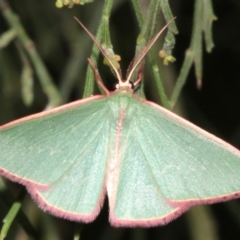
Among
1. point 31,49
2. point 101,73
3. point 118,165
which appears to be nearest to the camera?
point 118,165

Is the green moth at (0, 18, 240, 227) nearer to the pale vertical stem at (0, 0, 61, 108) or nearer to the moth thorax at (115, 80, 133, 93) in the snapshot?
the moth thorax at (115, 80, 133, 93)

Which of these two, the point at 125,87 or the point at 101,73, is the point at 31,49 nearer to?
the point at 125,87

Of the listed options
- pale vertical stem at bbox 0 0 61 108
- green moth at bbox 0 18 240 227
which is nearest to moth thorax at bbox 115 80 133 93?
green moth at bbox 0 18 240 227

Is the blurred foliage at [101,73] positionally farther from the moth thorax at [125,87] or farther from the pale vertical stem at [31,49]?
the moth thorax at [125,87]

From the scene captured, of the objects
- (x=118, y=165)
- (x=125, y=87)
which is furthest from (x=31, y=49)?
(x=118, y=165)

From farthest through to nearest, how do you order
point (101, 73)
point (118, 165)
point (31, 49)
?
1. point (101, 73)
2. point (31, 49)
3. point (118, 165)

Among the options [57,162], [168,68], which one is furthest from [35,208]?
[57,162]

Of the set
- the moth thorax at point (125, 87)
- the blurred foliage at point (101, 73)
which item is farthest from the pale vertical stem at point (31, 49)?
the moth thorax at point (125, 87)

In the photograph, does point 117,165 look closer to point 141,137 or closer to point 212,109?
point 141,137
